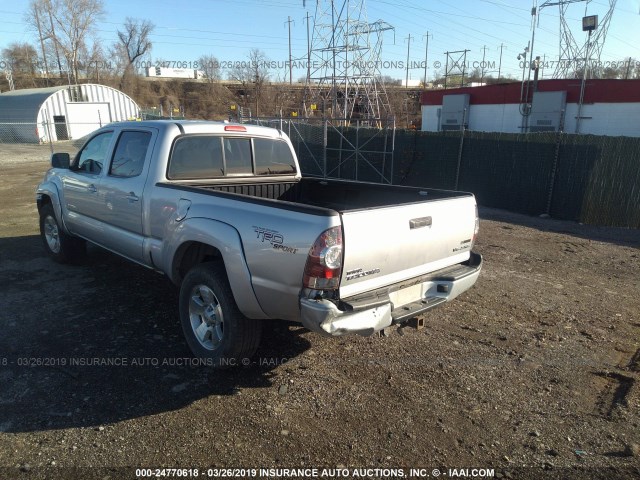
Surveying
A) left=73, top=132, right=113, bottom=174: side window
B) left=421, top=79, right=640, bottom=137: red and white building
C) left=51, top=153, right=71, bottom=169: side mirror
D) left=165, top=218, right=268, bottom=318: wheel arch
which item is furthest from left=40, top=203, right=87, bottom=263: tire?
left=421, top=79, right=640, bottom=137: red and white building

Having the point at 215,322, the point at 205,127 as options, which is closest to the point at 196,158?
the point at 205,127

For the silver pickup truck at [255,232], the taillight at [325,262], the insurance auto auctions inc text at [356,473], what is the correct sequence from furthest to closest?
the silver pickup truck at [255,232]
the taillight at [325,262]
the insurance auto auctions inc text at [356,473]

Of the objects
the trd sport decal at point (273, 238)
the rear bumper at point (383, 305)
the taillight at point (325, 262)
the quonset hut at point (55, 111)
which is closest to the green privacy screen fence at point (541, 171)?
the rear bumper at point (383, 305)

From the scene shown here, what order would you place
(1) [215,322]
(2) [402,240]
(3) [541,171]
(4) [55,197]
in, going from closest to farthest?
(2) [402,240]
(1) [215,322]
(4) [55,197]
(3) [541,171]

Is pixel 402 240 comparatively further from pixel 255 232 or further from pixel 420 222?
pixel 255 232

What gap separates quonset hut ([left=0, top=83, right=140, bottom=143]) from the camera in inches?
1308

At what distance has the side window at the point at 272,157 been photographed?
17.7 ft

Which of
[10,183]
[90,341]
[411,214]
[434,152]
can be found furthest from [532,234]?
[10,183]

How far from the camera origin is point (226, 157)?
202 inches

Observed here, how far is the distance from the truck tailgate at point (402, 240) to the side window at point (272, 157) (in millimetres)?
2316

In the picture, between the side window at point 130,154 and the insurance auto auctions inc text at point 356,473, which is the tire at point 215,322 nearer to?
the insurance auto auctions inc text at point 356,473

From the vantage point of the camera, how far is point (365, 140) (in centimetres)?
1622

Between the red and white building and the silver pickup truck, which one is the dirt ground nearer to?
the silver pickup truck

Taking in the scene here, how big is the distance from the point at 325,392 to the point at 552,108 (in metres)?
23.9
